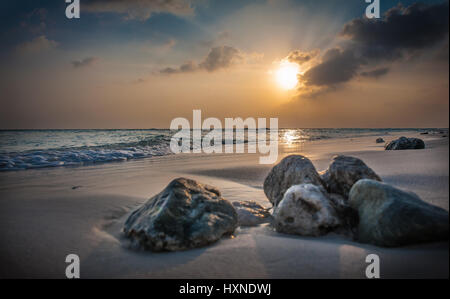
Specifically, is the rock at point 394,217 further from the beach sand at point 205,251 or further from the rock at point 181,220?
the rock at point 181,220

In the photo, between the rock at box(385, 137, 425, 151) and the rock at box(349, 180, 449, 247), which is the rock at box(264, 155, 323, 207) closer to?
the rock at box(349, 180, 449, 247)

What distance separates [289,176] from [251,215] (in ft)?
2.86

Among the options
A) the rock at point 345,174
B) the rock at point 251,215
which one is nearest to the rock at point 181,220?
the rock at point 251,215

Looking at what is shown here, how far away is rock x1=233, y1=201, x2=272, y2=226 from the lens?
3.00 m

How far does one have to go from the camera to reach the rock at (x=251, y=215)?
3.00 m

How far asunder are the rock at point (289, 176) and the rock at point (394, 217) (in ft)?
3.04

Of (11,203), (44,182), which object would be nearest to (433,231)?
(11,203)

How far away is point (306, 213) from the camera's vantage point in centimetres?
240

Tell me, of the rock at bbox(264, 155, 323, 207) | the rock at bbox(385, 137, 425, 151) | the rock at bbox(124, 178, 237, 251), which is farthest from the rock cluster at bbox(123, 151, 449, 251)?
the rock at bbox(385, 137, 425, 151)

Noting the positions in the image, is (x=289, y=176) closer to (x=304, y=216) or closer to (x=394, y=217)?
(x=304, y=216)

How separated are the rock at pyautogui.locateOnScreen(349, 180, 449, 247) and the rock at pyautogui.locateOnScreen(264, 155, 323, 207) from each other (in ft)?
3.04

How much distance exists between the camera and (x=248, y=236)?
2467 millimetres
